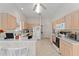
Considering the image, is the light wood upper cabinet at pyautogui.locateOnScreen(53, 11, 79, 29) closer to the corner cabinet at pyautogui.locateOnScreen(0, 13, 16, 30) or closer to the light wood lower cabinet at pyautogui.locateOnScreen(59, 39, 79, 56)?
the light wood lower cabinet at pyautogui.locateOnScreen(59, 39, 79, 56)

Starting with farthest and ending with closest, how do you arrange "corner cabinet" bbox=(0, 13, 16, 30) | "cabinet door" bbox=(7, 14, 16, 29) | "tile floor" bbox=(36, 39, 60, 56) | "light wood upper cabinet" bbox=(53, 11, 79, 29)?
"light wood upper cabinet" bbox=(53, 11, 79, 29), "tile floor" bbox=(36, 39, 60, 56), "cabinet door" bbox=(7, 14, 16, 29), "corner cabinet" bbox=(0, 13, 16, 30)

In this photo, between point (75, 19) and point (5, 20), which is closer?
point (5, 20)

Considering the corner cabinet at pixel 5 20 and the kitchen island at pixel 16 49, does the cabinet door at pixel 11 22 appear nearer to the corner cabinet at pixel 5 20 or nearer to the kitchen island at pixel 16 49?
the corner cabinet at pixel 5 20

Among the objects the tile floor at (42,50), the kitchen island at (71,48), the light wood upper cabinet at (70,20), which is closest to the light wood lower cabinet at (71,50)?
the kitchen island at (71,48)

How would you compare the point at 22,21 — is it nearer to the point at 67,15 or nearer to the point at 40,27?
the point at 40,27

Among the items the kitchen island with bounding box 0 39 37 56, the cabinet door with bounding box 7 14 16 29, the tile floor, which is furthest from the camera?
the tile floor

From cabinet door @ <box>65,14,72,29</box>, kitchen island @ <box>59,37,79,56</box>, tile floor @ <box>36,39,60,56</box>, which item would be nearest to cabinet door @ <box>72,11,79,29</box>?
cabinet door @ <box>65,14,72,29</box>

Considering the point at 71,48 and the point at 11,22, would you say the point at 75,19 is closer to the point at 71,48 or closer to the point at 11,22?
the point at 71,48

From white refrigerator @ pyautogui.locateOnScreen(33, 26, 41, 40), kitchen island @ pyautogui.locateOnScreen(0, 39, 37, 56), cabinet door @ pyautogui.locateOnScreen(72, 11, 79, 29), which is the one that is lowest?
kitchen island @ pyautogui.locateOnScreen(0, 39, 37, 56)

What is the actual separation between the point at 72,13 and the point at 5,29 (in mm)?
2055

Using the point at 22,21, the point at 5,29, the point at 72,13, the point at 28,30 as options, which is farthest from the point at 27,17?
the point at 72,13

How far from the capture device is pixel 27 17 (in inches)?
81.5

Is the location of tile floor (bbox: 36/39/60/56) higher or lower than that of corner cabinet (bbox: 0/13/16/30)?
lower

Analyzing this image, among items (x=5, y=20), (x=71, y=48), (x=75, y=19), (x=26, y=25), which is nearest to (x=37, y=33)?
(x=26, y=25)
